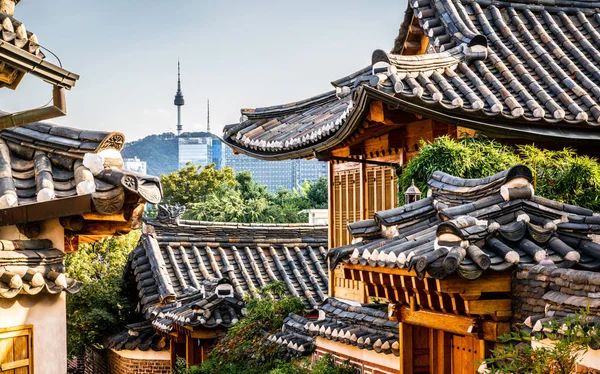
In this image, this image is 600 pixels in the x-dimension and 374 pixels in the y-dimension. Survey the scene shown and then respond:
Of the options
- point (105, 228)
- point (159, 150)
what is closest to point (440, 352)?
point (105, 228)

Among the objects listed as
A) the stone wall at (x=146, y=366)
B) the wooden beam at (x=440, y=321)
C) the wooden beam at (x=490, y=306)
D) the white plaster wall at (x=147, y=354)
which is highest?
the wooden beam at (x=490, y=306)

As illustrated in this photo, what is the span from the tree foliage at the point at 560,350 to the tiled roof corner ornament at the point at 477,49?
19.2 feet

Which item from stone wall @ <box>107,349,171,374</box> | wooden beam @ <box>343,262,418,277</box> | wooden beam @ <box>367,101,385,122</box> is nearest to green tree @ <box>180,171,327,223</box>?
stone wall @ <box>107,349,171,374</box>

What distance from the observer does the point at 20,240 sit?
854cm

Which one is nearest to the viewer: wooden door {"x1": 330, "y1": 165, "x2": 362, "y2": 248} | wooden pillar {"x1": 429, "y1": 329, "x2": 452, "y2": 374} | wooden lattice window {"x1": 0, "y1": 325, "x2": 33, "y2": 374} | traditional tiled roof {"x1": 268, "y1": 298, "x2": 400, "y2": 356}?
wooden lattice window {"x1": 0, "y1": 325, "x2": 33, "y2": 374}

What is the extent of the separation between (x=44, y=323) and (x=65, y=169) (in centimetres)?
154

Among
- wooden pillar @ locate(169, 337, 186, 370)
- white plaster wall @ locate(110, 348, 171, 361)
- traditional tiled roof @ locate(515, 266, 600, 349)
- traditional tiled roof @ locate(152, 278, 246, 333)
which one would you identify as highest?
traditional tiled roof @ locate(515, 266, 600, 349)

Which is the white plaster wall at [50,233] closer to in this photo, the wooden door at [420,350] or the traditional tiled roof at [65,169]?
the traditional tiled roof at [65,169]

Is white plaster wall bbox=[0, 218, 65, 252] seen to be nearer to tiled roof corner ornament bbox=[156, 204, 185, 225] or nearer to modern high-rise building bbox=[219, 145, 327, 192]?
tiled roof corner ornament bbox=[156, 204, 185, 225]

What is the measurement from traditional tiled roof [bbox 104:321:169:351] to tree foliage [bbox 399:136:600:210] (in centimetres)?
973

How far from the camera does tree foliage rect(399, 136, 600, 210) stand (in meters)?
9.77

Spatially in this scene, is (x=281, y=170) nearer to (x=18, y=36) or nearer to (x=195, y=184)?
(x=195, y=184)

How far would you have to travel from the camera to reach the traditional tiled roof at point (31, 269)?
8031mm

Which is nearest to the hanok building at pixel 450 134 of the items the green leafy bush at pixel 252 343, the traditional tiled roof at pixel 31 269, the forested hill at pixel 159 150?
the green leafy bush at pixel 252 343
